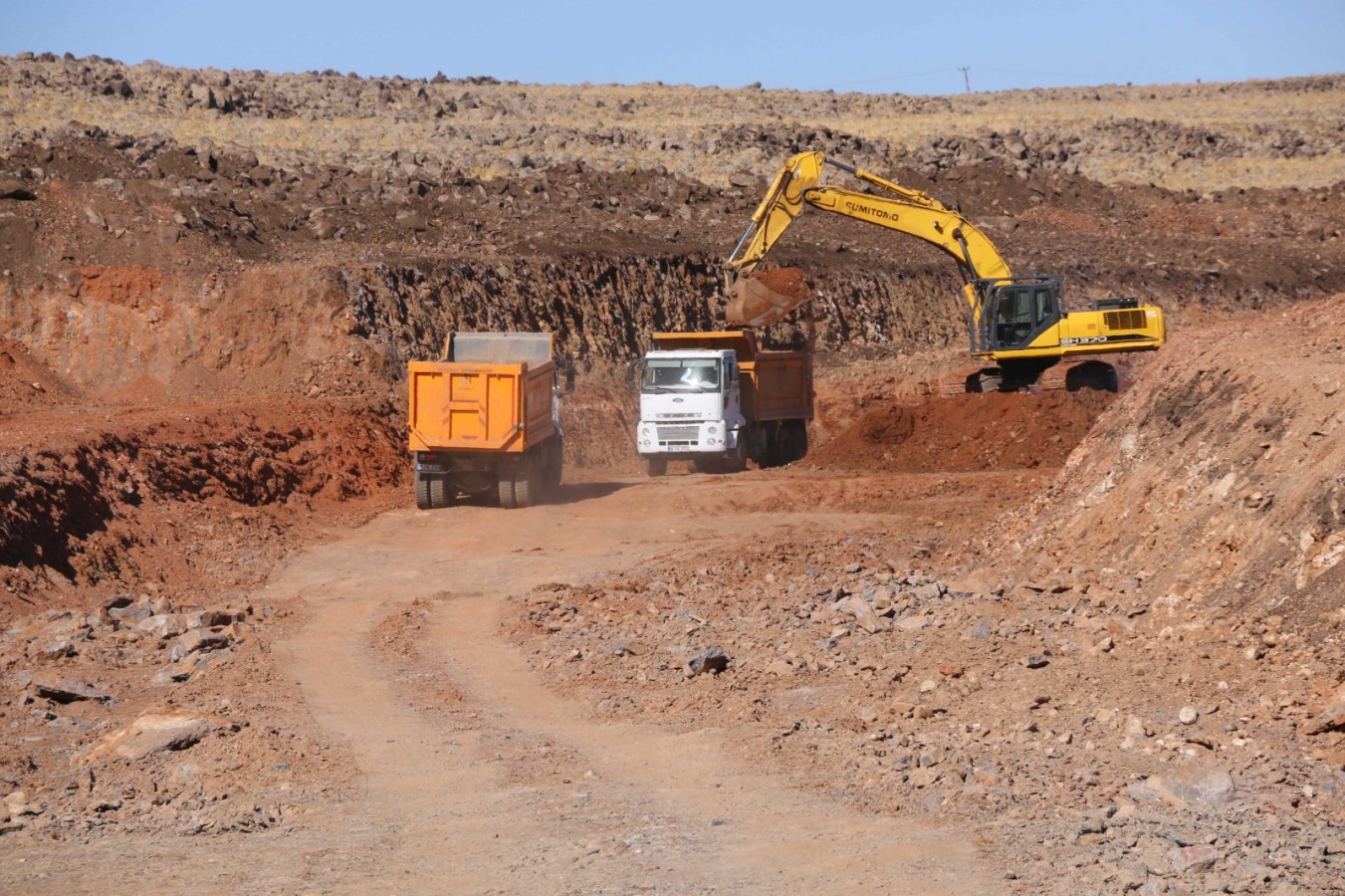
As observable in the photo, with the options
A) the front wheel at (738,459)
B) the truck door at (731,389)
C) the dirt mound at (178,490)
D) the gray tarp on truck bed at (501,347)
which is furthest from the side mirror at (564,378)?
the front wheel at (738,459)

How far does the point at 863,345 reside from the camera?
41656mm

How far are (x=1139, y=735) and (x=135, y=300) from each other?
1077 inches

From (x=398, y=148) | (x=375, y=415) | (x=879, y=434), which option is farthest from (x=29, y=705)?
(x=398, y=148)

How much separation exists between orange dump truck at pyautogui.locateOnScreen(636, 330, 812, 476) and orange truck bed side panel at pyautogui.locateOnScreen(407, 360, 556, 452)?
4.41 m

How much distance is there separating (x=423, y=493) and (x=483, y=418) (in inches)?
77.2

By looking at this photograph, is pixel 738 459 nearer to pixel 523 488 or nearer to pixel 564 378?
pixel 564 378

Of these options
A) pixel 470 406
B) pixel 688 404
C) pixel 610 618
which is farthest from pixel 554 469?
pixel 610 618

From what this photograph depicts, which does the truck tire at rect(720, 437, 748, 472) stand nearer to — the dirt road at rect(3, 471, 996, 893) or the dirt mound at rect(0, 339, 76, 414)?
the dirt road at rect(3, 471, 996, 893)

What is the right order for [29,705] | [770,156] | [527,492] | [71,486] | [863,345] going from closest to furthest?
[29,705] < [71,486] < [527,492] < [863,345] < [770,156]

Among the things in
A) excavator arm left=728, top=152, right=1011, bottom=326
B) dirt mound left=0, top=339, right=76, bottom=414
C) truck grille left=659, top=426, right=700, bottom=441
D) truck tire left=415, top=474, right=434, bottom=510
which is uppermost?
excavator arm left=728, top=152, right=1011, bottom=326

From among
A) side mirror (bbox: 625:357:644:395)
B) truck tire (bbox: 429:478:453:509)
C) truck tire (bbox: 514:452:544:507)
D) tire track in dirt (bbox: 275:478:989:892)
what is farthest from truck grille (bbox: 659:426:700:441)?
tire track in dirt (bbox: 275:478:989:892)

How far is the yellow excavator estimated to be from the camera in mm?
29391

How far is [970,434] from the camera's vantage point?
29.0 meters

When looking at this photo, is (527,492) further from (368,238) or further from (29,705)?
(368,238)
